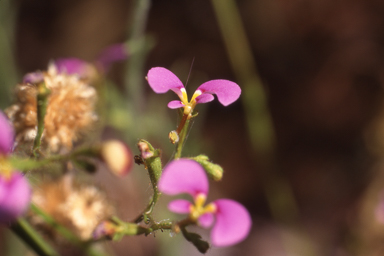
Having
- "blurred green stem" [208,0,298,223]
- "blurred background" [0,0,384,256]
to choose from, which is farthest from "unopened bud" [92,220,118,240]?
"blurred background" [0,0,384,256]

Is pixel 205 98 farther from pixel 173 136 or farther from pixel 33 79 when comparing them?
pixel 33 79

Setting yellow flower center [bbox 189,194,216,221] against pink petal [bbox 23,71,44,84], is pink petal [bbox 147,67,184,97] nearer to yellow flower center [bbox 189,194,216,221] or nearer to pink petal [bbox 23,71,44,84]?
yellow flower center [bbox 189,194,216,221]

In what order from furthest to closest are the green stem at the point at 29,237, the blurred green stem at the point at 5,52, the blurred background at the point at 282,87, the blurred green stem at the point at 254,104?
the blurred background at the point at 282,87
the blurred green stem at the point at 254,104
the blurred green stem at the point at 5,52
the green stem at the point at 29,237

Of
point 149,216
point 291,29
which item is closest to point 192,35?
point 291,29

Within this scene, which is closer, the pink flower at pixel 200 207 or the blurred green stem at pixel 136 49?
the pink flower at pixel 200 207

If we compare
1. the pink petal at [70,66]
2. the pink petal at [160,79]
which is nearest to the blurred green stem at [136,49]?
the pink petal at [70,66]

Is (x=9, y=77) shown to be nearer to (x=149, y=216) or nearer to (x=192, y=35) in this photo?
(x=149, y=216)

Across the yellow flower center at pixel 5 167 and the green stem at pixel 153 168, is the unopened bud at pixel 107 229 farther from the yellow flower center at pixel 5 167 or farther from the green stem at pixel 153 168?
the yellow flower center at pixel 5 167

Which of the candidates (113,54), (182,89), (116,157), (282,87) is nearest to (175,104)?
(182,89)
